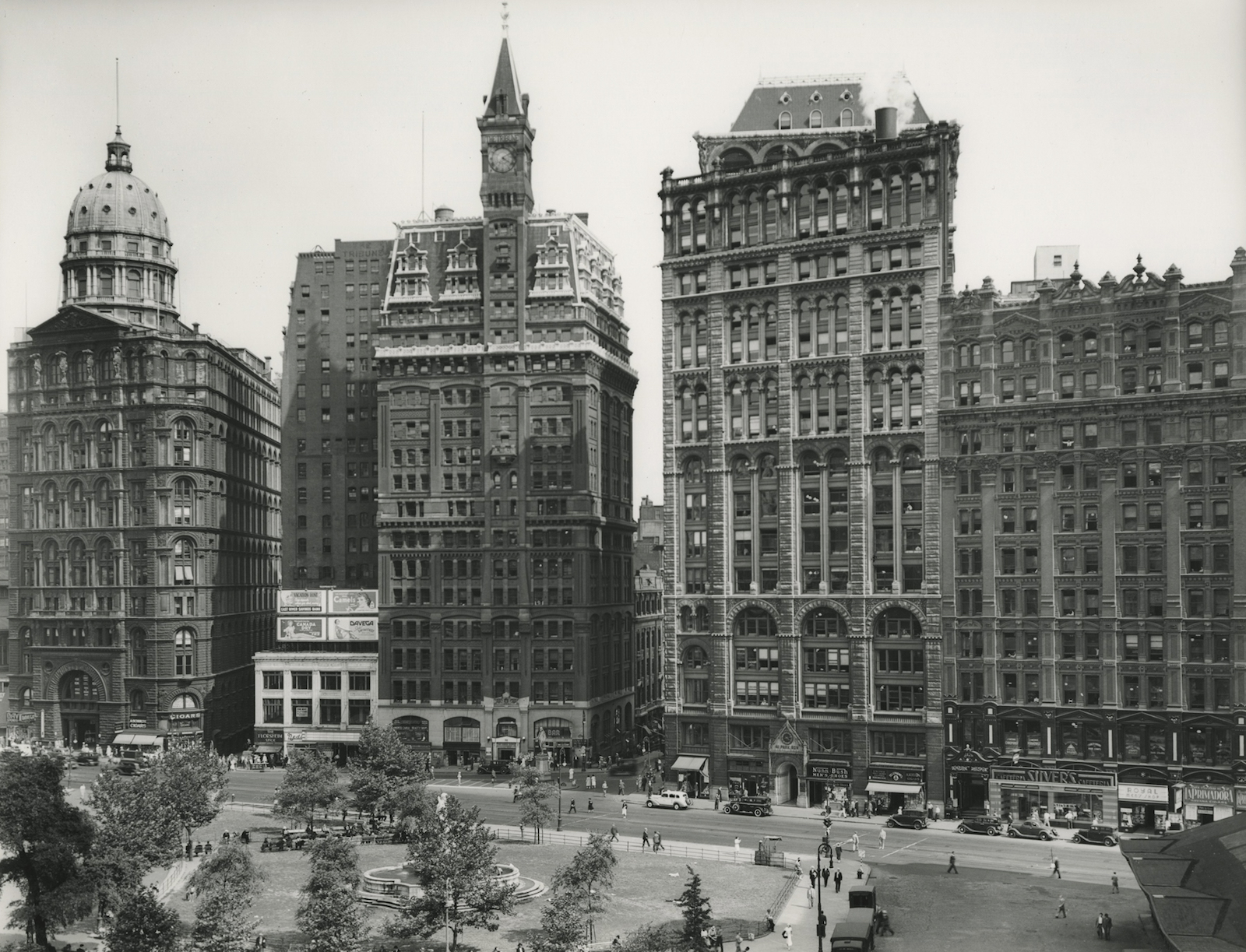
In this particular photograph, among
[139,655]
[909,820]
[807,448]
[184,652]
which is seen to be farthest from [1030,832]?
[139,655]

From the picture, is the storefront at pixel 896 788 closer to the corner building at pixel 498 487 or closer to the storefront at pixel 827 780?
the storefront at pixel 827 780

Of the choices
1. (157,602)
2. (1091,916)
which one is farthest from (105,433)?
(1091,916)

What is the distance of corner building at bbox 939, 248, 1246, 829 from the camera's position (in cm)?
10925

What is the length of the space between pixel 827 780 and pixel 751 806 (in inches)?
342

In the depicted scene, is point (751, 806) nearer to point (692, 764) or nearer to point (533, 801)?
point (692, 764)

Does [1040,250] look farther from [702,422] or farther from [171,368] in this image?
[171,368]

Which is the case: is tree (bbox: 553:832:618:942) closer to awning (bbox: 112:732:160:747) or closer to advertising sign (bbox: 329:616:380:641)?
A: advertising sign (bbox: 329:616:380:641)

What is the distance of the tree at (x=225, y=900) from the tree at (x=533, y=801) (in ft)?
80.4

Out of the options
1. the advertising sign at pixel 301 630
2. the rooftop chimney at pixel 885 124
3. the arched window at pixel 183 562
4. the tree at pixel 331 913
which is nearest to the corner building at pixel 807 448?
the rooftop chimney at pixel 885 124

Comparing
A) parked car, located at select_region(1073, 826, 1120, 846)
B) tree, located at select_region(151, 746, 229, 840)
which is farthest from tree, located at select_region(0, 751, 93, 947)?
parked car, located at select_region(1073, 826, 1120, 846)

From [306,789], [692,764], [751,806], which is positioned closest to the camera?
[306,789]

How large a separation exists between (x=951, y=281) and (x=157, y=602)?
103m

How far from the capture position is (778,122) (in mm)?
133250

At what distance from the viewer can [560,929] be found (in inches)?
2574
